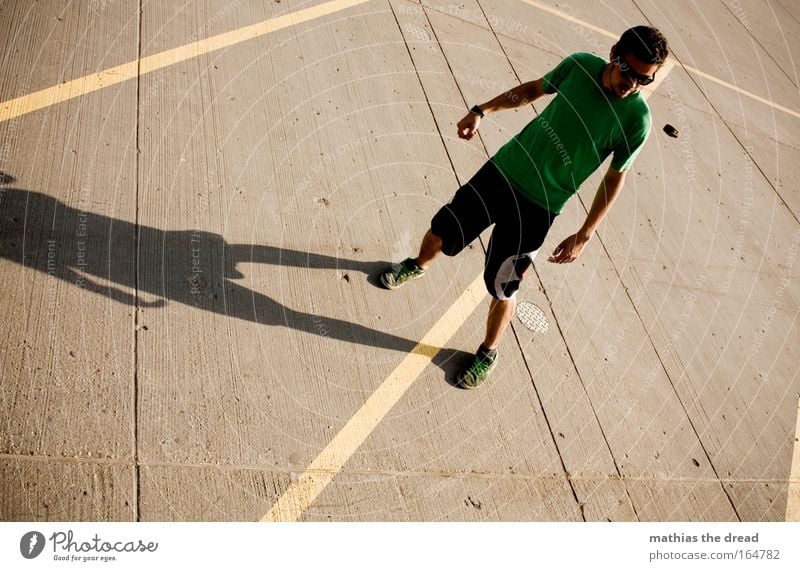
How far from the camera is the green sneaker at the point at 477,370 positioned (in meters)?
3.82

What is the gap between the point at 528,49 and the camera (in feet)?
21.3

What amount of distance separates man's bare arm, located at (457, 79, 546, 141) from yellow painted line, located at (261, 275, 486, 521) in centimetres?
112

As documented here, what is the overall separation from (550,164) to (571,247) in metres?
0.46

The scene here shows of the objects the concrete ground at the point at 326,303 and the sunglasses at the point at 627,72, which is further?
the concrete ground at the point at 326,303

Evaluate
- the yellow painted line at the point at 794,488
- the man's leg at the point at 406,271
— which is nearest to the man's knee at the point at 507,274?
the man's leg at the point at 406,271

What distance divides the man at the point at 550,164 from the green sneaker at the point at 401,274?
8.5 inches

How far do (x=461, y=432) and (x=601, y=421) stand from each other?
3.09 feet

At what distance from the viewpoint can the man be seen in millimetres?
3123

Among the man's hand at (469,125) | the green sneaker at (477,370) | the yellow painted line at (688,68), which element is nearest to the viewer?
the man's hand at (469,125)

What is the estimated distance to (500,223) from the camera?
3.54 m

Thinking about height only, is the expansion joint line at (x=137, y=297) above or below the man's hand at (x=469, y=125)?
below

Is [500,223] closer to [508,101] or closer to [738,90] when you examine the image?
[508,101]

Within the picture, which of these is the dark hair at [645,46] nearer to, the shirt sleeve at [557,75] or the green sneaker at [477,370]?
the shirt sleeve at [557,75]

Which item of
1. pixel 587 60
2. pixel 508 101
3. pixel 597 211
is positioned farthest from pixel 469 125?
pixel 597 211
